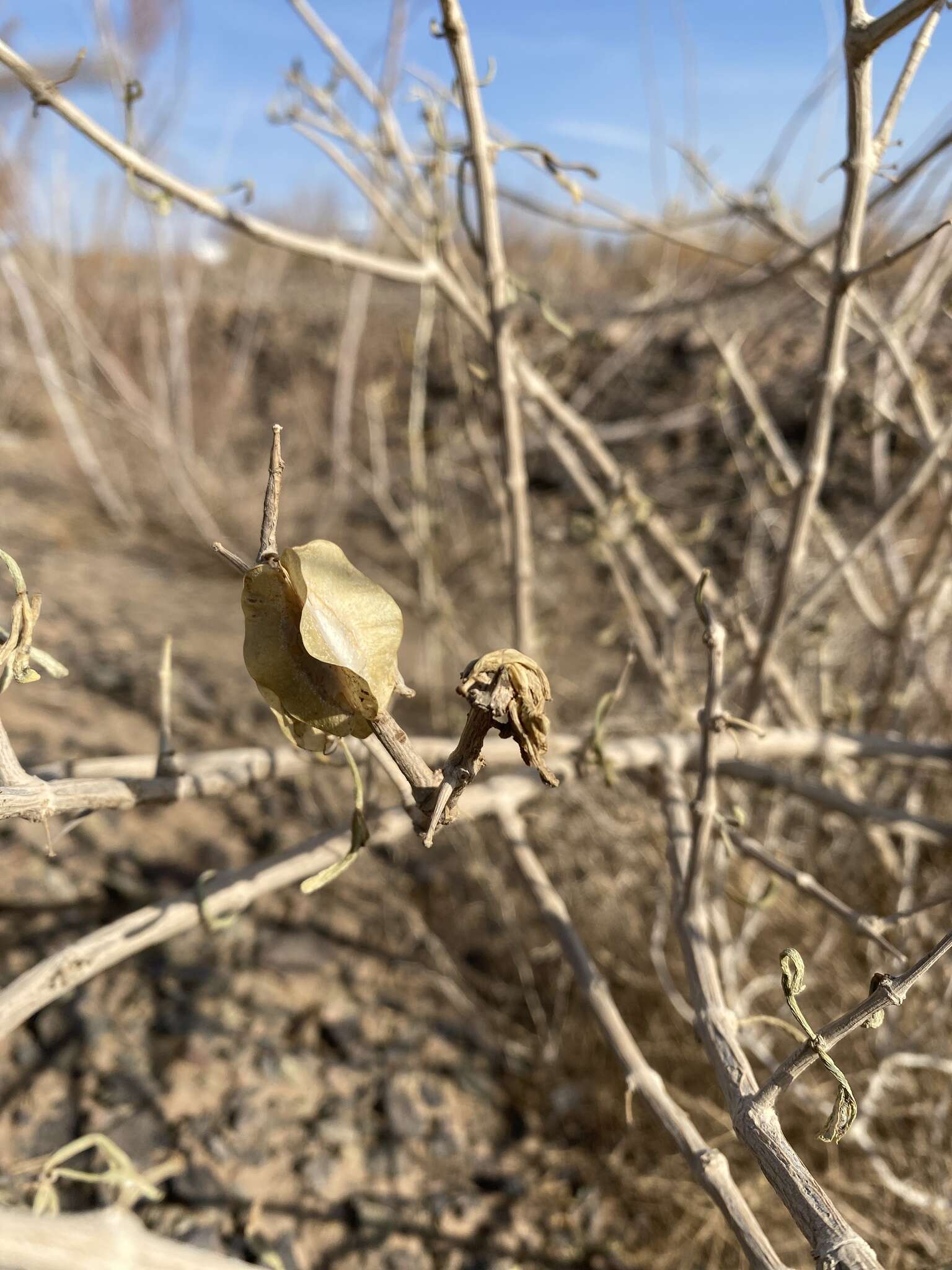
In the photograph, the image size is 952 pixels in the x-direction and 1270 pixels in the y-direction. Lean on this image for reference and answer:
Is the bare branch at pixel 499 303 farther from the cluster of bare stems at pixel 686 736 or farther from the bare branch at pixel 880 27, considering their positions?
the bare branch at pixel 880 27

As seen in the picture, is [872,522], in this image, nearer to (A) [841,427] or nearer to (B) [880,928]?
(B) [880,928]

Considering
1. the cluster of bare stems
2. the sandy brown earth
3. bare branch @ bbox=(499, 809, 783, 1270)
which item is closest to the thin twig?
the cluster of bare stems

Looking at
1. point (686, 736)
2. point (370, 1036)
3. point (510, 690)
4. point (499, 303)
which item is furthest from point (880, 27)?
point (370, 1036)

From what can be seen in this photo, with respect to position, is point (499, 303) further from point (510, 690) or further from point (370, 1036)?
point (370, 1036)

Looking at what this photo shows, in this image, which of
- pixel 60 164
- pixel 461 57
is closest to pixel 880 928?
pixel 461 57

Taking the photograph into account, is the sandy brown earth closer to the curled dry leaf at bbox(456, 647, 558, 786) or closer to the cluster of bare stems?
the cluster of bare stems

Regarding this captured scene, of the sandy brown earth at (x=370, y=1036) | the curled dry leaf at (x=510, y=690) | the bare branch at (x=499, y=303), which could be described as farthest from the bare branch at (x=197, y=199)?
the curled dry leaf at (x=510, y=690)
